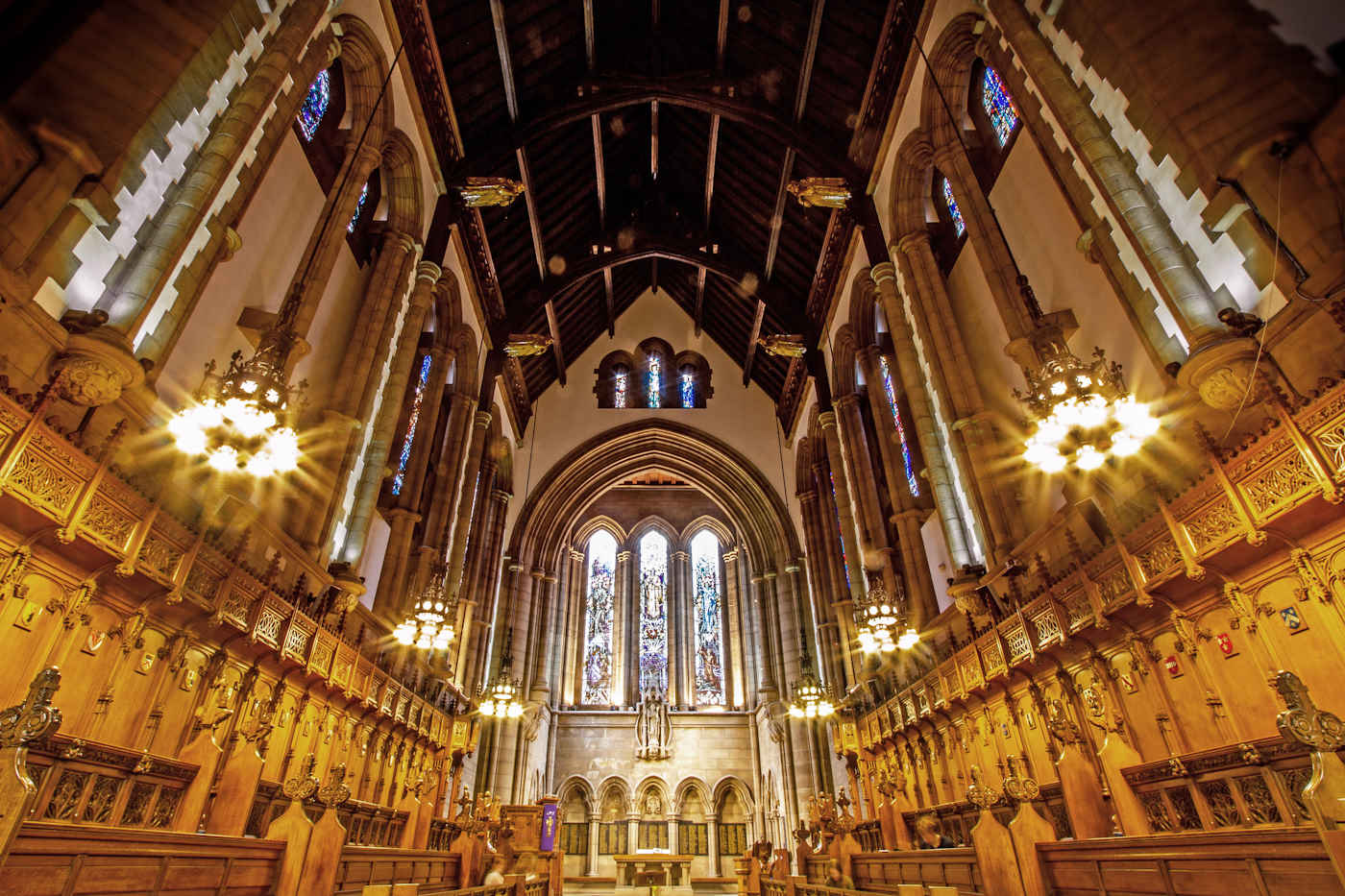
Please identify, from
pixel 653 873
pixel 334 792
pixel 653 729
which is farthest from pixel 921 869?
pixel 653 729

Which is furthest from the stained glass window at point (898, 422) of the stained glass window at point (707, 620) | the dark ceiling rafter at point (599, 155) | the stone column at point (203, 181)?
the stained glass window at point (707, 620)

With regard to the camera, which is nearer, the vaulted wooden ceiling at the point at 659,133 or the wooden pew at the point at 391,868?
the wooden pew at the point at 391,868

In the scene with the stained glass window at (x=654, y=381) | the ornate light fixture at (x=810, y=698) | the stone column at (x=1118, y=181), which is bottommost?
the ornate light fixture at (x=810, y=698)

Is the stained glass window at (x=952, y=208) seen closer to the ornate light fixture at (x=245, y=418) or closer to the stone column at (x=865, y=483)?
the stone column at (x=865, y=483)

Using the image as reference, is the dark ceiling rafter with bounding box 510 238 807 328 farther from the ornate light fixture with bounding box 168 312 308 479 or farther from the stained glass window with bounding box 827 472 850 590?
the ornate light fixture with bounding box 168 312 308 479

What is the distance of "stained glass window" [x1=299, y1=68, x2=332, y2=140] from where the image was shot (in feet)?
31.5

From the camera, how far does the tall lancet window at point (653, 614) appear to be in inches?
928

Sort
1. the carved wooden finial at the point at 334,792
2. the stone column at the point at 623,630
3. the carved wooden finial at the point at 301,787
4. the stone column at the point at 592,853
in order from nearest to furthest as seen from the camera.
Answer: the carved wooden finial at the point at 301,787 → the carved wooden finial at the point at 334,792 → the stone column at the point at 592,853 → the stone column at the point at 623,630

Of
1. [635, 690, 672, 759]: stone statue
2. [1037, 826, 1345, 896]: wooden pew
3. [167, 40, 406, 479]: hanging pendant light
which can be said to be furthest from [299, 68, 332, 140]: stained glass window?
[635, 690, 672, 759]: stone statue

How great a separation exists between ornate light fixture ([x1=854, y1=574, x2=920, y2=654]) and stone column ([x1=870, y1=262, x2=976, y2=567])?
1.54m

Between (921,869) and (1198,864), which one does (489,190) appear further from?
(1198,864)

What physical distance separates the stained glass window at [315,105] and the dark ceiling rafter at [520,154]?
3548 millimetres

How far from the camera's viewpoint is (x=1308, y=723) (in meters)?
2.96

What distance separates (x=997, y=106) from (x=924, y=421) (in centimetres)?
475
